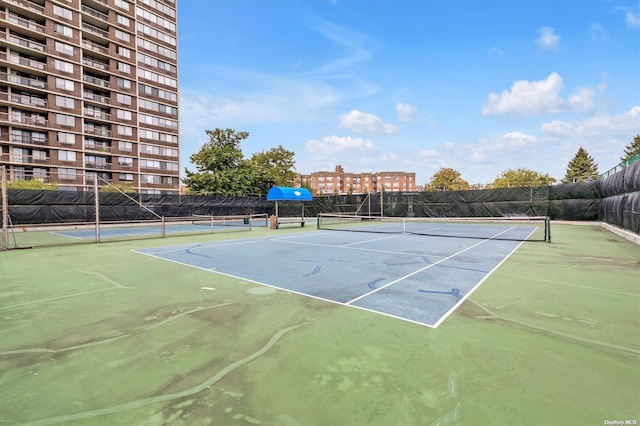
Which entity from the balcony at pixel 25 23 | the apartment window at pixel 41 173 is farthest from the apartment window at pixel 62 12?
the apartment window at pixel 41 173

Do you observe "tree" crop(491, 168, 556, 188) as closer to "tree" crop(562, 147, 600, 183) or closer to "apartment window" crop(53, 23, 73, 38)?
"tree" crop(562, 147, 600, 183)

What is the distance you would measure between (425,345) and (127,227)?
95.1 feet

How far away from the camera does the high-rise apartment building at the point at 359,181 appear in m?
157

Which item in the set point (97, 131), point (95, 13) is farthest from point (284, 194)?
point (95, 13)

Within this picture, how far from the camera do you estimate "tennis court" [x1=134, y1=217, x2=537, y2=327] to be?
5.36m

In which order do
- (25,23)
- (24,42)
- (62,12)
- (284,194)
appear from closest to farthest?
(284,194), (24,42), (25,23), (62,12)

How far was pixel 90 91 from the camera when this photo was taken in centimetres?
4697

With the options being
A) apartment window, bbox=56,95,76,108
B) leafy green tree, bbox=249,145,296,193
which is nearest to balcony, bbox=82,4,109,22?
apartment window, bbox=56,95,76,108

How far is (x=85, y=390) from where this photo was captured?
2.84 m

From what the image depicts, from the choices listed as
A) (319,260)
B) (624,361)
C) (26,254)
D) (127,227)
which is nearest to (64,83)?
(127,227)

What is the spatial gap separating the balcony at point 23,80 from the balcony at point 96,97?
475cm

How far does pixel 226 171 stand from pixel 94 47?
90.3 feet

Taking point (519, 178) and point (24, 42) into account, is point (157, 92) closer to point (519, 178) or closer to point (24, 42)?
point (24, 42)

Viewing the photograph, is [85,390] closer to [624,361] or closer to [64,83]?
[624,361]
